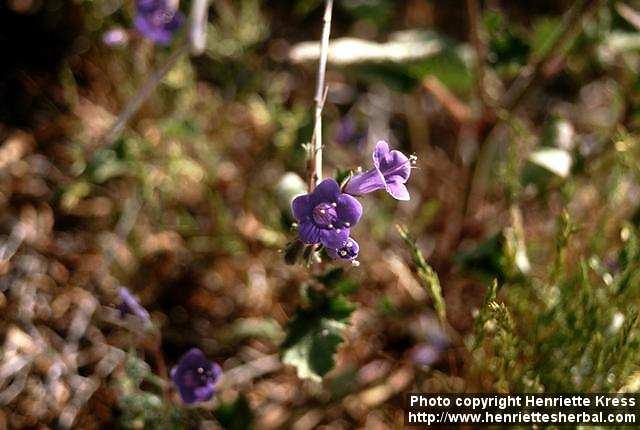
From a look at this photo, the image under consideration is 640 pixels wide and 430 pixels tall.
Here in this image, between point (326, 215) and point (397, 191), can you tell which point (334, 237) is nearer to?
point (326, 215)

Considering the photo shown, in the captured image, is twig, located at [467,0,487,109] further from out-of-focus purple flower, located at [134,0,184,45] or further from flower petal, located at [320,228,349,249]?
flower petal, located at [320,228,349,249]

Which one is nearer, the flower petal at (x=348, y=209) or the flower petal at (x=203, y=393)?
the flower petal at (x=348, y=209)

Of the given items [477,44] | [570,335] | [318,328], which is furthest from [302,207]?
[477,44]

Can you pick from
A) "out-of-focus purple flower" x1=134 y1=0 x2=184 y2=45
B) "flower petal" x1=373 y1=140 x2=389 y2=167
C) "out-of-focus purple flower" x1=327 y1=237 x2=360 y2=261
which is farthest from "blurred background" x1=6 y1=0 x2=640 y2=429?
"flower petal" x1=373 y1=140 x2=389 y2=167

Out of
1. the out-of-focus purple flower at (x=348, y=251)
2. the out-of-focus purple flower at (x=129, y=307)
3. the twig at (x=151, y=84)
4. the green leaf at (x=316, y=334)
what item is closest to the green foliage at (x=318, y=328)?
the green leaf at (x=316, y=334)

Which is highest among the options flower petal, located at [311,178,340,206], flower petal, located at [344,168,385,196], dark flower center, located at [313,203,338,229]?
flower petal, located at [344,168,385,196]

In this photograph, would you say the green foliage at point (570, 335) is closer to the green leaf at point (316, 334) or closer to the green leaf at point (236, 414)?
the green leaf at point (316, 334)

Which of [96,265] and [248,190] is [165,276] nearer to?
[96,265]
